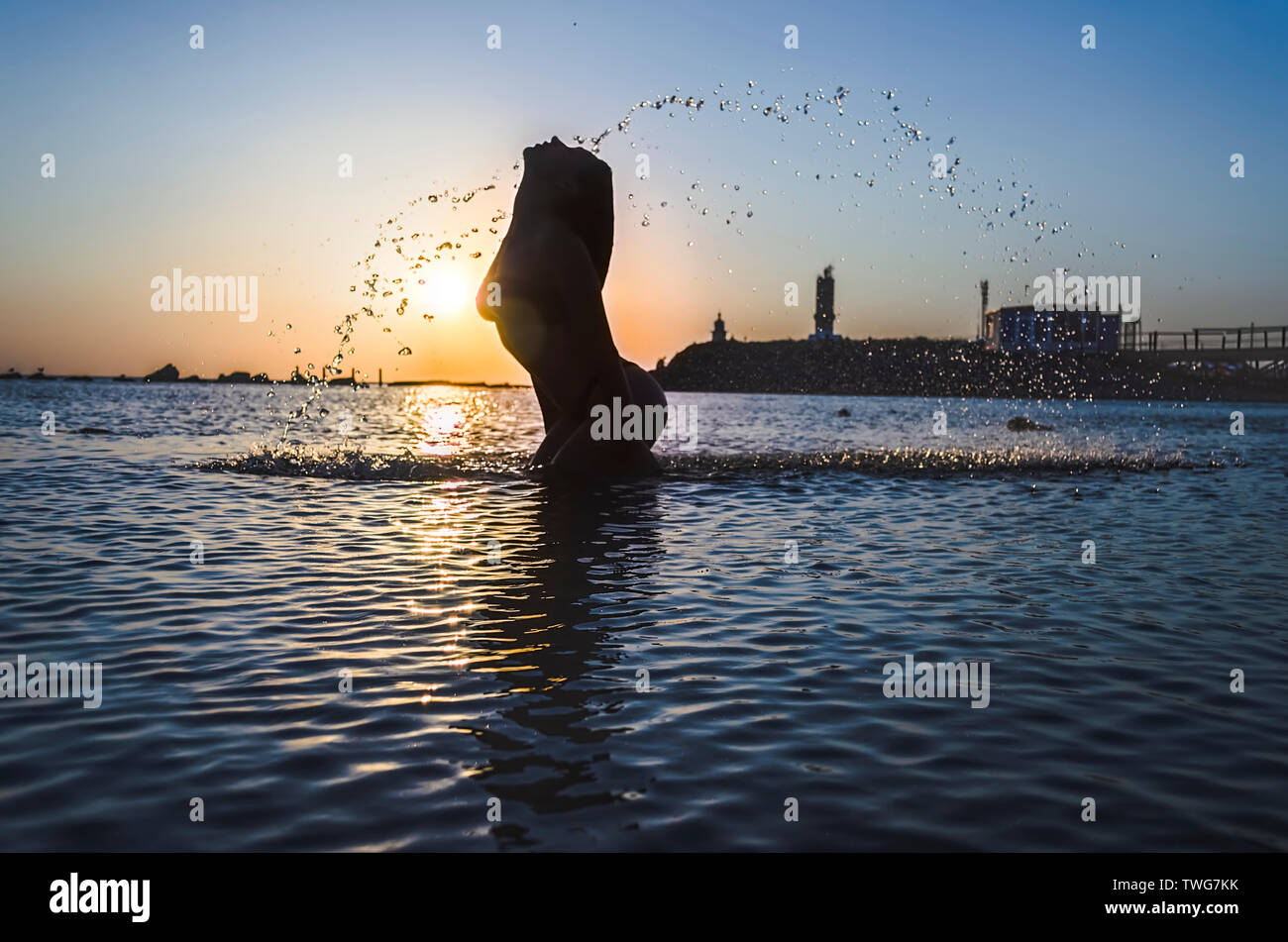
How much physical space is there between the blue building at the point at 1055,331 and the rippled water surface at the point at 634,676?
123996 millimetres

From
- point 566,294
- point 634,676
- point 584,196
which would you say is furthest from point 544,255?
point 634,676

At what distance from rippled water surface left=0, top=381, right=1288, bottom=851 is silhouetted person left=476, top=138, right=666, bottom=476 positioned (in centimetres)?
445

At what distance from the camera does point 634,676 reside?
703cm

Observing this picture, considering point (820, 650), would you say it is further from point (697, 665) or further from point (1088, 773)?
point (1088, 773)

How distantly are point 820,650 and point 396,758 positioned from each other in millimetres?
3624

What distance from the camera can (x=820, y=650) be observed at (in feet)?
25.6

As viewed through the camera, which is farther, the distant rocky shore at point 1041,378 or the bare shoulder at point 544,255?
the distant rocky shore at point 1041,378

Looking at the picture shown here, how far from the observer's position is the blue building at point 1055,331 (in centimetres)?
13150

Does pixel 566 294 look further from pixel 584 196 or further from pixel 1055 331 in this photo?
pixel 1055 331

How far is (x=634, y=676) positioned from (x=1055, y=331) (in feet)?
462

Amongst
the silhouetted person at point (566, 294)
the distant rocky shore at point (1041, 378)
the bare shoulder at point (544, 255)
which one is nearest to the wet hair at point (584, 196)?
the silhouetted person at point (566, 294)

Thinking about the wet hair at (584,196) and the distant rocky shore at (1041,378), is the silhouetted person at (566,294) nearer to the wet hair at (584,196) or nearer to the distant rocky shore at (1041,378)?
the wet hair at (584,196)
